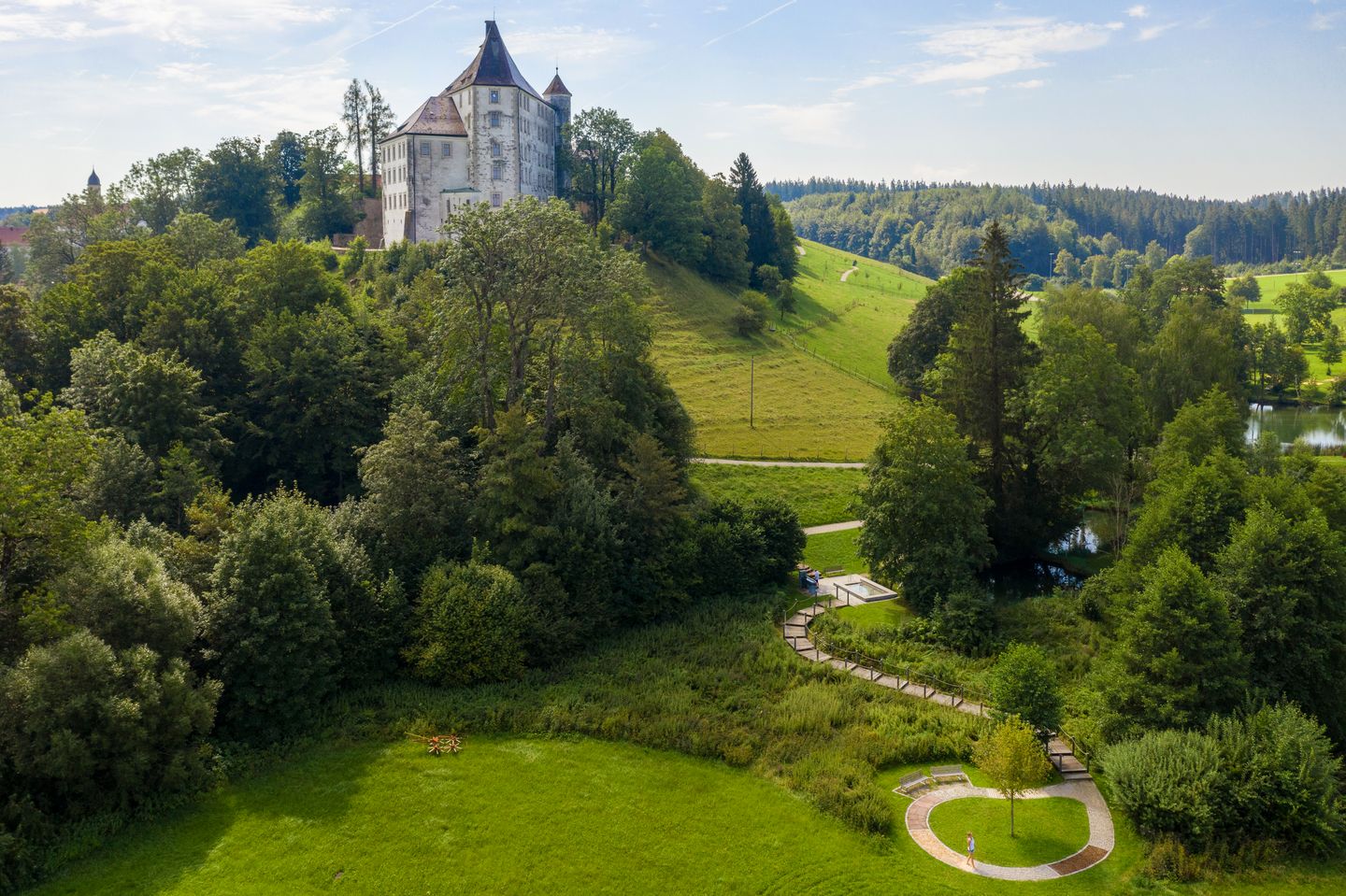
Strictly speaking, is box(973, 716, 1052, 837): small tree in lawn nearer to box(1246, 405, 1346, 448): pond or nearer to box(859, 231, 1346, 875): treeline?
box(859, 231, 1346, 875): treeline

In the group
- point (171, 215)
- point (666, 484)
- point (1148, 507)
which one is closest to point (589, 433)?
point (666, 484)

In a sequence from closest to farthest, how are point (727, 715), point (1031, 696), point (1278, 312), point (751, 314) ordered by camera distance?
1. point (1031, 696)
2. point (727, 715)
3. point (751, 314)
4. point (1278, 312)

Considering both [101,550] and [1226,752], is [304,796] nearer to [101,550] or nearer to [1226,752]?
[101,550]

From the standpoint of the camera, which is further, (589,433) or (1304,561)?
(589,433)

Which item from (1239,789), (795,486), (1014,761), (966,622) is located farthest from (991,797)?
(795,486)

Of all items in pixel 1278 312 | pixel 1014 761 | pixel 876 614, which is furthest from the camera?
pixel 1278 312

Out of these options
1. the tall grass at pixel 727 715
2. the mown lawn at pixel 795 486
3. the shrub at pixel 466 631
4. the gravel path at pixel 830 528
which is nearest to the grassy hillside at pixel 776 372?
the mown lawn at pixel 795 486

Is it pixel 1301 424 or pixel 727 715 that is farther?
pixel 1301 424

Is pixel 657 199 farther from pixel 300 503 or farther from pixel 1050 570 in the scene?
pixel 300 503
